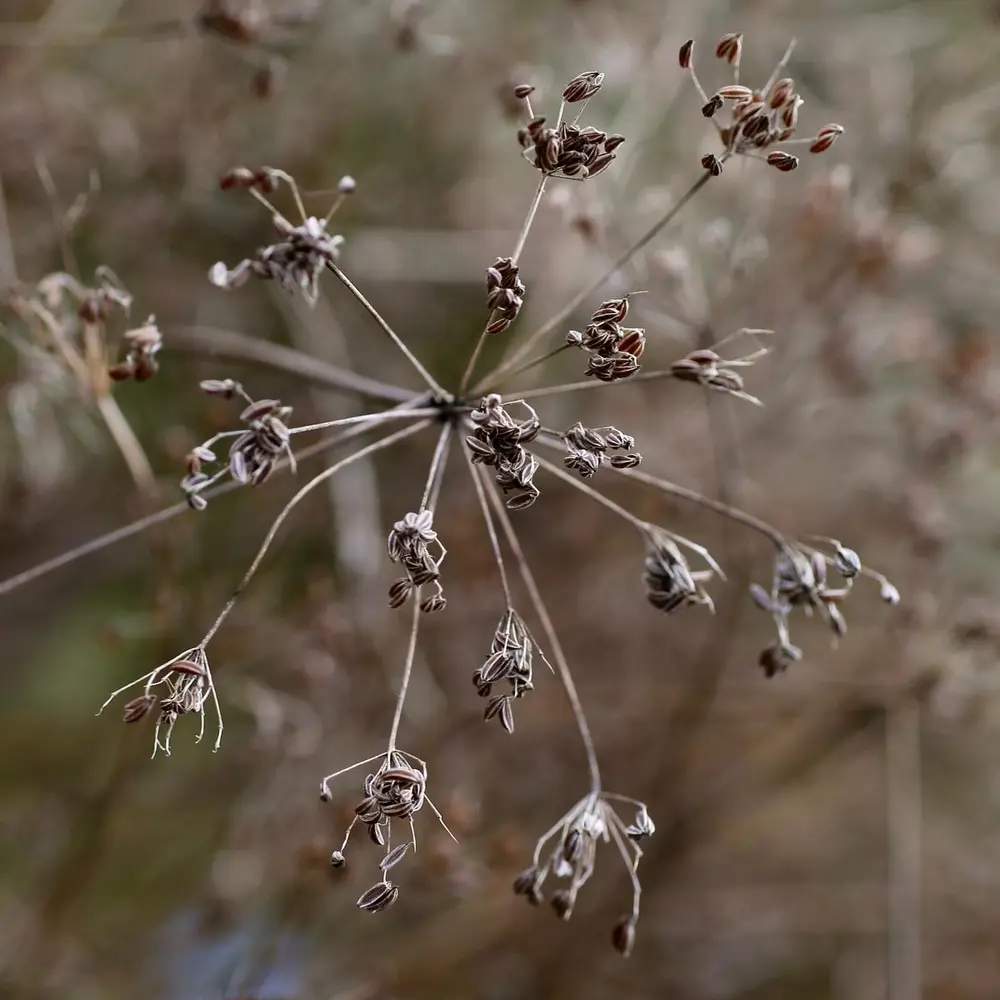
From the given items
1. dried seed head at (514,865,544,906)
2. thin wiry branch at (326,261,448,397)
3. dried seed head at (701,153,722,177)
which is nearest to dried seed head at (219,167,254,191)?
thin wiry branch at (326,261,448,397)

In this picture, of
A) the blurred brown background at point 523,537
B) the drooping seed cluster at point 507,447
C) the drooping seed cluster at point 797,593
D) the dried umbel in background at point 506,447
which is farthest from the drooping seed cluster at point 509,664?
the blurred brown background at point 523,537

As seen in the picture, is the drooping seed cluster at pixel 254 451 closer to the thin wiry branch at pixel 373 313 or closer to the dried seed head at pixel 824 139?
the thin wiry branch at pixel 373 313

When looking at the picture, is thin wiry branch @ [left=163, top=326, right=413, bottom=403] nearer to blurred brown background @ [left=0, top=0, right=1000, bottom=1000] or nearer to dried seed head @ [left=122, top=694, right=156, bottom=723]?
blurred brown background @ [left=0, top=0, right=1000, bottom=1000]

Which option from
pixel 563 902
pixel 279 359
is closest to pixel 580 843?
pixel 563 902

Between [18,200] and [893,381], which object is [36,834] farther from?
[893,381]

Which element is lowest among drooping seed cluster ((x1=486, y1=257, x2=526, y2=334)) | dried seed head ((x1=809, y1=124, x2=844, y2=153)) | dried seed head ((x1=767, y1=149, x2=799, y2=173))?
drooping seed cluster ((x1=486, y1=257, x2=526, y2=334))

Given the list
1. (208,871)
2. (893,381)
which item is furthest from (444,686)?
(893,381)

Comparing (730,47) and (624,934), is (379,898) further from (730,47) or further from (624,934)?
(730,47)
